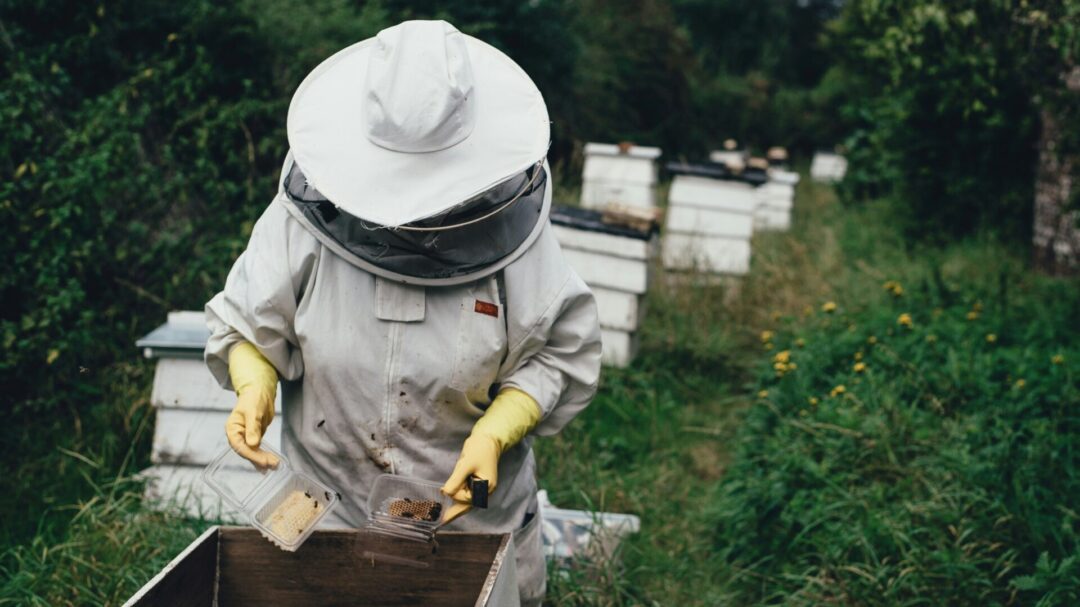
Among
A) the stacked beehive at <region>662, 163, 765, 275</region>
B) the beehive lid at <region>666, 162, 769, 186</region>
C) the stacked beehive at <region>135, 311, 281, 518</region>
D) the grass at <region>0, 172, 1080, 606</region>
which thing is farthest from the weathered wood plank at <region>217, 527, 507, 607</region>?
the beehive lid at <region>666, 162, 769, 186</region>

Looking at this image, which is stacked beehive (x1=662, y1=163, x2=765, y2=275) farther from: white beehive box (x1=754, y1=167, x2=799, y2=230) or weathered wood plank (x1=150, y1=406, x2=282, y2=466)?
weathered wood plank (x1=150, y1=406, x2=282, y2=466)

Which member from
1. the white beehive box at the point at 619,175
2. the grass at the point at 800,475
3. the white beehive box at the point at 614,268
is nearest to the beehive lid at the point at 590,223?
the white beehive box at the point at 614,268

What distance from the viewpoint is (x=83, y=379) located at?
4.21 m

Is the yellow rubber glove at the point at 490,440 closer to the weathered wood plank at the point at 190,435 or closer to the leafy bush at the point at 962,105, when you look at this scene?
the weathered wood plank at the point at 190,435

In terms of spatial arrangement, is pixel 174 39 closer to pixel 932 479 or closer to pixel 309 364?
pixel 309 364

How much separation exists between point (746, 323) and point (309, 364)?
14.8 ft

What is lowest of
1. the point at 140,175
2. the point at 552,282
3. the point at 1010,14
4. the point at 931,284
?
the point at 931,284

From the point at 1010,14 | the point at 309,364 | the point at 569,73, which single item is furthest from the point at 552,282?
the point at 569,73

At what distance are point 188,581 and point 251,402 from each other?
40cm

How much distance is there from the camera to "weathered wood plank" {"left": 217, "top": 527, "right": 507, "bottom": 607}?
215 cm

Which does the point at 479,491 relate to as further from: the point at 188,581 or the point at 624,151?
the point at 624,151

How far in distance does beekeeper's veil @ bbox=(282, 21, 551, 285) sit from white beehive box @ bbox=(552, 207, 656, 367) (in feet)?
11.0

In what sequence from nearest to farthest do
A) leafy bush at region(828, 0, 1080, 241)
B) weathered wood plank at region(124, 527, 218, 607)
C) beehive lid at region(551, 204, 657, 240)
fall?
weathered wood plank at region(124, 527, 218, 607), leafy bush at region(828, 0, 1080, 241), beehive lid at region(551, 204, 657, 240)

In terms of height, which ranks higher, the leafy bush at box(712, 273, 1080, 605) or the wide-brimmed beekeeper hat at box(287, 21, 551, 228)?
the wide-brimmed beekeeper hat at box(287, 21, 551, 228)
